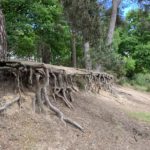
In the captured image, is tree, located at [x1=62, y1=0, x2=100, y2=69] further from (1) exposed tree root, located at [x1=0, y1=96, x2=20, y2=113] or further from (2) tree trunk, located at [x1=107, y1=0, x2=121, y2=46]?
(1) exposed tree root, located at [x1=0, y1=96, x2=20, y2=113]

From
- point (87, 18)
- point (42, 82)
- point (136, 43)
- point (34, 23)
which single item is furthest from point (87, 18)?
point (136, 43)

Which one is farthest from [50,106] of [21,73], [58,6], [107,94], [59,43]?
[59,43]

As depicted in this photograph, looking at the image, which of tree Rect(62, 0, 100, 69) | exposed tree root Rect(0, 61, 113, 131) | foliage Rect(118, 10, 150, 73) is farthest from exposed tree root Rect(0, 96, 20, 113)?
foliage Rect(118, 10, 150, 73)

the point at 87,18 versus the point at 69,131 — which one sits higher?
the point at 87,18

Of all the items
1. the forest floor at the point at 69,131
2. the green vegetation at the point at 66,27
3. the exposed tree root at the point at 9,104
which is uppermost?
the green vegetation at the point at 66,27

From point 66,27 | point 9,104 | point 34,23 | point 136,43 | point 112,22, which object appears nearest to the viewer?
point 9,104

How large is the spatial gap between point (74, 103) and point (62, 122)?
186 cm

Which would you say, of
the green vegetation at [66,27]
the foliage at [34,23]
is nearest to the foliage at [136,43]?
the green vegetation at [66,27]

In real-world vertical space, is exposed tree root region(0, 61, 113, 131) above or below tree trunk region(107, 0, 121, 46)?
below

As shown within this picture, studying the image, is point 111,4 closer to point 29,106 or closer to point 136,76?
point 136,76

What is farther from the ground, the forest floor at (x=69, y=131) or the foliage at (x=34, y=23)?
the foliage at (x=34, y=23)

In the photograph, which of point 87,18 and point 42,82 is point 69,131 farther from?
point 87,18

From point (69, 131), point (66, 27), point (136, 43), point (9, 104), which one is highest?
point (66, 27)

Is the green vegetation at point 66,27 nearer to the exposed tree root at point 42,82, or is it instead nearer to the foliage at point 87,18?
the foliage at point 87,18
